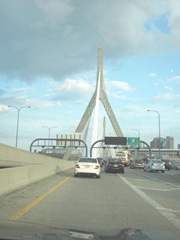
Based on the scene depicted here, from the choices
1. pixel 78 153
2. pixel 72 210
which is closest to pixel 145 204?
pixel 72 210

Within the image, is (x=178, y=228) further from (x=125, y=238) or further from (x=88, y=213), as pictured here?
(x=125, y=238)

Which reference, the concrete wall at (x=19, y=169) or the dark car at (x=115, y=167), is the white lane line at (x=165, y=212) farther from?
the dark car at (x=115, y=167)

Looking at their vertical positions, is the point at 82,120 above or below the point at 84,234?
above

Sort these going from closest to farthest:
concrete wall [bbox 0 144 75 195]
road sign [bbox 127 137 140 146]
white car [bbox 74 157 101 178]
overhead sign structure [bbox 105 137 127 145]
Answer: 1. concrete wall [bbox 0 144 75 195]
2. white car [bbox 74 157 101 178]
3. overhead sign structure [bbox 105 137 127 145]
4. road sign [bbox 127 137 140 146]

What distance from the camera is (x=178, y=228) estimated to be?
931 cm

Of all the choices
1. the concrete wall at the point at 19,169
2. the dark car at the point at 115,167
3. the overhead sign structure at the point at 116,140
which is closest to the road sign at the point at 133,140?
the overhead sign structure at the point at 116,140

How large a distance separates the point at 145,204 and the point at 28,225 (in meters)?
8.85

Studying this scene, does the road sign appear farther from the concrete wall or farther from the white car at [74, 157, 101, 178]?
the white car at [74, 157, 101, 178]

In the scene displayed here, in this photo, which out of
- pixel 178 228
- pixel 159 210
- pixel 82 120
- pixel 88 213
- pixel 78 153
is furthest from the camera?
pixel 78 153

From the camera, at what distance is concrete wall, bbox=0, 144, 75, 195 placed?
16531 millimetres

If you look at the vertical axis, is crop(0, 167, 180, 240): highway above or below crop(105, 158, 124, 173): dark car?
below

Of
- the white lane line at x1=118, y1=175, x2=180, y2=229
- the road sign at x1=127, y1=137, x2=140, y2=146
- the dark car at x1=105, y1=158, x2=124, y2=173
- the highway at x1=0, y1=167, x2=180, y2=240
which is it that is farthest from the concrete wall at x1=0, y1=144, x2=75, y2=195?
the road sign at x1=127, y1=137, x2=140, y2=146

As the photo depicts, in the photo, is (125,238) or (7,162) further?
(7,162)

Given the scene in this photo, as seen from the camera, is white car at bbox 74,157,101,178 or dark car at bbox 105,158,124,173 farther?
dark car at bbox 105,158,124,173
